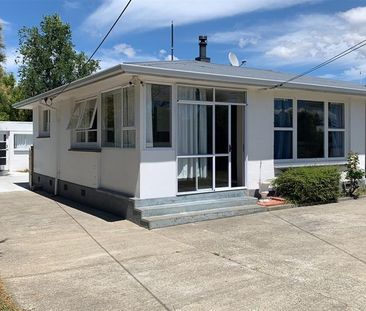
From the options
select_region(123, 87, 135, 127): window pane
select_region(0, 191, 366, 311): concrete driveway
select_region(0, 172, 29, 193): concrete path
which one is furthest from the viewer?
select_region(0, 172, 29, 193): concrete path

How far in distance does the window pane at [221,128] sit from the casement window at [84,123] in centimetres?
336

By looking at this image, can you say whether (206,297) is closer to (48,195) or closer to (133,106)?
(133,106)

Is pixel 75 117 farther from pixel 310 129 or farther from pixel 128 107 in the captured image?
pixel 310 129

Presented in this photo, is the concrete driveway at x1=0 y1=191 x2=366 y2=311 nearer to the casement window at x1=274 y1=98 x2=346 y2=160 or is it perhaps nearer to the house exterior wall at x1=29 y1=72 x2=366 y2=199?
the house exterior wall at x1=29 y1=72 x2=366 y2=199

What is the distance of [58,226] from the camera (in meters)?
9.45

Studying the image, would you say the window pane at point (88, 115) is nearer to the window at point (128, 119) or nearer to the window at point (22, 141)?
the window at point (128, 119)

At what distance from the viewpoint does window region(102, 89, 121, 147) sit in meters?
10.9

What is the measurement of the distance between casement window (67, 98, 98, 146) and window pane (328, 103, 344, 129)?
667cm

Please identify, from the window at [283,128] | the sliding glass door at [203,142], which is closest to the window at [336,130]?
the window at [283,128]

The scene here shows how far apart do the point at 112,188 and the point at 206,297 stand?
627 centimetres

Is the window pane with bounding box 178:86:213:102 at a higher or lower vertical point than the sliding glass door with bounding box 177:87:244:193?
higher

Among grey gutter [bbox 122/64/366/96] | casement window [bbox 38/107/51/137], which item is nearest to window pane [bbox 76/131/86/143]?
casement window [bbox 38/107/51/137]

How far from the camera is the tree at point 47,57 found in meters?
32.1

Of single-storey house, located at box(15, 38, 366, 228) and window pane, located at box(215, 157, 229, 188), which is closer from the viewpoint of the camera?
single-storey house, located at box(15, 38, 366, 228)
